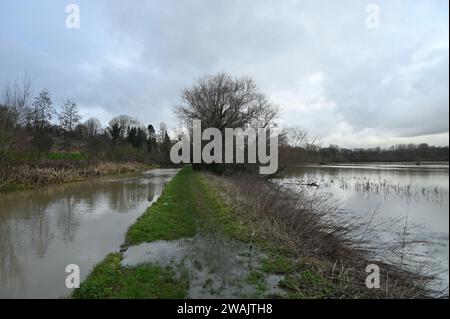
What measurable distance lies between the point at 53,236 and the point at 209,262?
425 cm

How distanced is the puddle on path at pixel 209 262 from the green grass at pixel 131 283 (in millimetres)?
220

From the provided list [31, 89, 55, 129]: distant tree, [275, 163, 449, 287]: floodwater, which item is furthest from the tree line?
[275, 163, 449, 287]: floodwater

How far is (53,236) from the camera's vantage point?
7.40 meters

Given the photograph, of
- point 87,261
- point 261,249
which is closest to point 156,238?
point 87,261

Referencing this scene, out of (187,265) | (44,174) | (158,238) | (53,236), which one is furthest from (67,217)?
(44,174)

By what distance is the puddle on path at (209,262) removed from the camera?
441cm

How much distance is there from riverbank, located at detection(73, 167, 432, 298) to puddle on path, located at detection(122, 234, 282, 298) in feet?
0.05

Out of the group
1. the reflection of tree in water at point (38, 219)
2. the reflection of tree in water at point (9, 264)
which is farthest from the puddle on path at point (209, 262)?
the reflection of tree in water at point (38, 219)

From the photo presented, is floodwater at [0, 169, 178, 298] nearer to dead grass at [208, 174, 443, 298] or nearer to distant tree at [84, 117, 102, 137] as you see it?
dead grass at [208, 174, 443, 298]

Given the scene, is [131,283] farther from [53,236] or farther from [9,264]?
[53,236]

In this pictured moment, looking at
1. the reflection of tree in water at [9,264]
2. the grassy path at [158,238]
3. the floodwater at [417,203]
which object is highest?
the floodwater at [417,203]

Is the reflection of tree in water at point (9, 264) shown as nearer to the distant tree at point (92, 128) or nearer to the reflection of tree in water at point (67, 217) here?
the reflection of tree in water at point (67, 217)

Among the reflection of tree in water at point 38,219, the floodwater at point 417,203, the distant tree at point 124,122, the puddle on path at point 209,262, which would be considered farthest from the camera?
the distant tree at point 124,122

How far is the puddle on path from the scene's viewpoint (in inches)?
174
